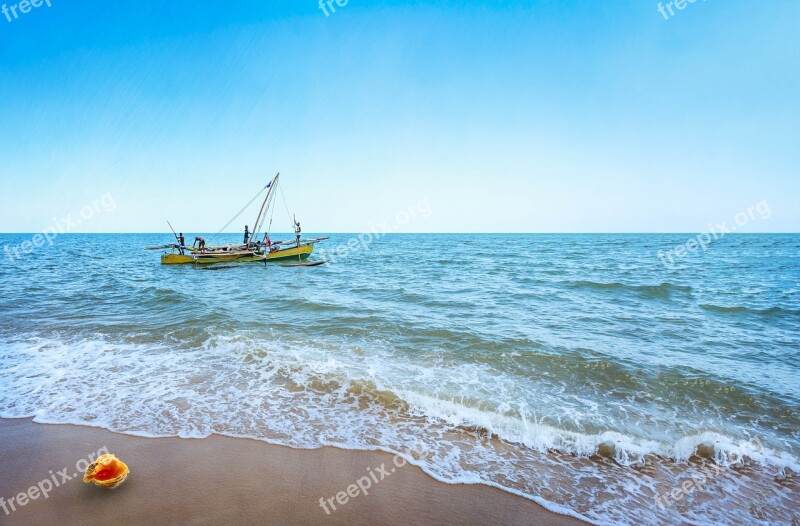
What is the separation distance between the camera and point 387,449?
528 cm

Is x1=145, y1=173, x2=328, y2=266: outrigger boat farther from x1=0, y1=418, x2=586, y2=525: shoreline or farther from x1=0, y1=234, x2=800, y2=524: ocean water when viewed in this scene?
x1=0, y1=418, x2=586, y2=525: shoreline

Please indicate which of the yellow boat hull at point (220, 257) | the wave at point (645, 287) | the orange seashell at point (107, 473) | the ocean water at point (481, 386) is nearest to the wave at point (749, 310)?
the ocean water at point (481, 386)

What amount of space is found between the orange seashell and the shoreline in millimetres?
110

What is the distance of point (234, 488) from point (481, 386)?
195 inches

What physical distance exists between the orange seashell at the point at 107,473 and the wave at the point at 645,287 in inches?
829

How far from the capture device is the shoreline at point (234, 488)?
12.8 feet

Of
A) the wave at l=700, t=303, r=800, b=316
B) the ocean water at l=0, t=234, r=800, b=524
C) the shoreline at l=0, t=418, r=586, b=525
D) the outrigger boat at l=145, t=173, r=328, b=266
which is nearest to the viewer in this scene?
the shoreline at l=0, t=418, r=586, b=525

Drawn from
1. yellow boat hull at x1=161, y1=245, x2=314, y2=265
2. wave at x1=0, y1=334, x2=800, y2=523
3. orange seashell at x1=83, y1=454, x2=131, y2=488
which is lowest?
wave at x1=0, y1=334, x2=800, y2=523

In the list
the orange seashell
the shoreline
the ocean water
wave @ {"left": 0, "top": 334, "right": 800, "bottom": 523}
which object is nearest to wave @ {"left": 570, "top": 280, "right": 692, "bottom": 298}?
the ocean water

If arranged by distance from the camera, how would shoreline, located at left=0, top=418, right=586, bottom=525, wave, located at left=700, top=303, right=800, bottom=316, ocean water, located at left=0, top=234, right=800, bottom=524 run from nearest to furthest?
1. shoreline, located at left=0, top=418, right=586, bottom=525
2. ocean water, located at left=0, top=234, right=800, bottom=524
3. wave, located at left=700, top=303, right=800, bottom=316

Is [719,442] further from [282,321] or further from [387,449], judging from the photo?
[282,321]

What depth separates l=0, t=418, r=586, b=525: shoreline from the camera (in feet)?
12.8

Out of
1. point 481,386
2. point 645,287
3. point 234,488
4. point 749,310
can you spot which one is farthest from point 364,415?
point 645,287

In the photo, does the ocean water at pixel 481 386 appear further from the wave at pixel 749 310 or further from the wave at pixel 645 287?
the wave at pixel 645 287
